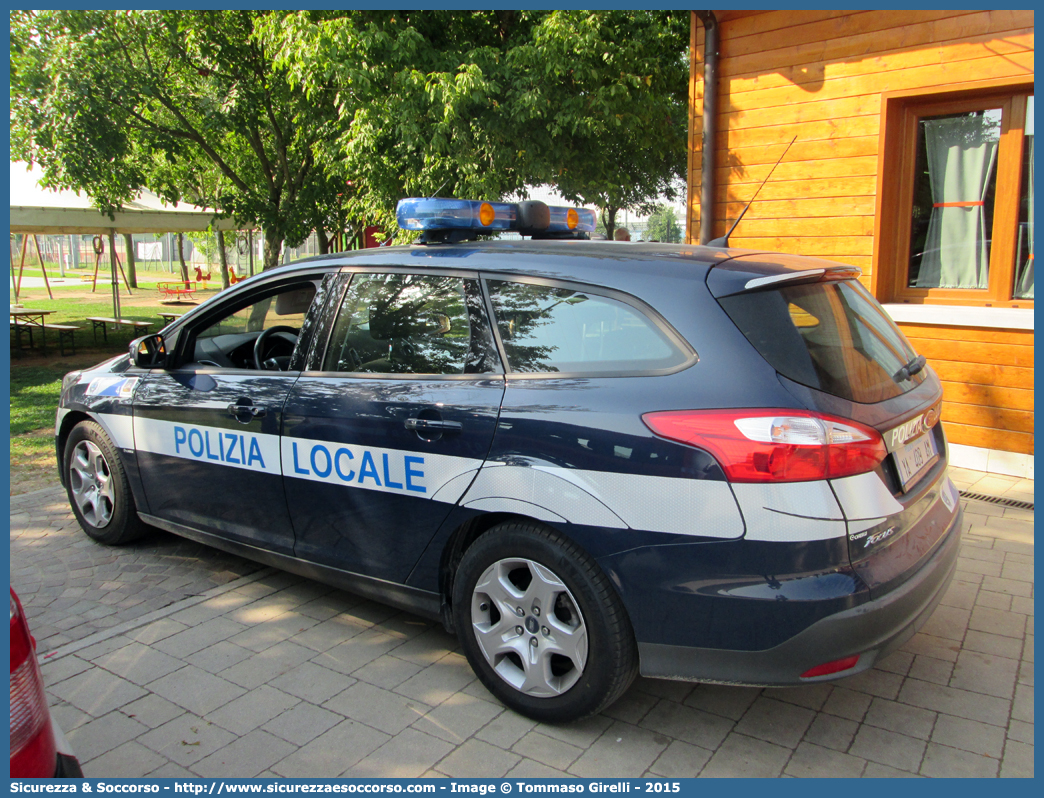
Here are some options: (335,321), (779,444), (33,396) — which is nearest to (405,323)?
(335,321)

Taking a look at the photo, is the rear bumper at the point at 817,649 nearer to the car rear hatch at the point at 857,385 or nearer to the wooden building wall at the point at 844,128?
the car rear hatch at the point at 857,385

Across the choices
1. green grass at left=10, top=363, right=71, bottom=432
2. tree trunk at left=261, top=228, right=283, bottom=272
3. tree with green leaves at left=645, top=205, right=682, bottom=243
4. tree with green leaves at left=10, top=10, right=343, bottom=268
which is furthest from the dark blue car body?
tree with green leaves at left=645, top=205, right=682, bottom=243

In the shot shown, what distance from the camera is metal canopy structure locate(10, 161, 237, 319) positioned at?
11.9m

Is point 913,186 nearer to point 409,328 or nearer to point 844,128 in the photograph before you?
point 844,128

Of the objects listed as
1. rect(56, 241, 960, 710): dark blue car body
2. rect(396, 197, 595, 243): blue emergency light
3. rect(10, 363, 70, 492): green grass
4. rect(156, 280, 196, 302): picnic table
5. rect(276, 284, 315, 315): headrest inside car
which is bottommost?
rect(10, 363, 70, 492): green grass

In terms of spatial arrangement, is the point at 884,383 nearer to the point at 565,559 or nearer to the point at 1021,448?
the point at 565,559

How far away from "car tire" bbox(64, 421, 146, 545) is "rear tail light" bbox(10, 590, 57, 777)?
2722 millimetres

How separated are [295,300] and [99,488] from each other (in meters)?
1.84

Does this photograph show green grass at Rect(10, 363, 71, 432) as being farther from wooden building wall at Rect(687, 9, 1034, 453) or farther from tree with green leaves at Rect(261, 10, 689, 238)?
wooden building wall at Rect(687, 9, 1034, 453)

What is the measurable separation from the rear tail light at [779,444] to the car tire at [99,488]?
3.45 m

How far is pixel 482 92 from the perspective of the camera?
7977mm

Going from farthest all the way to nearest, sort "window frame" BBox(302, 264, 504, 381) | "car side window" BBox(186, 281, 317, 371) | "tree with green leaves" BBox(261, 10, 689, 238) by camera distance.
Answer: "tree with green leaves" BBox(261, 10, 689, 238)
"car side window" BBox(186, 281, 317, 371)
"window frame" BBox(302, 264, 504, 381)

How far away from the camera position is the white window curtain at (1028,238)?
5.72 meters

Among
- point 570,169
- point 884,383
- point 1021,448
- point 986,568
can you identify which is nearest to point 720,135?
point 570,169
